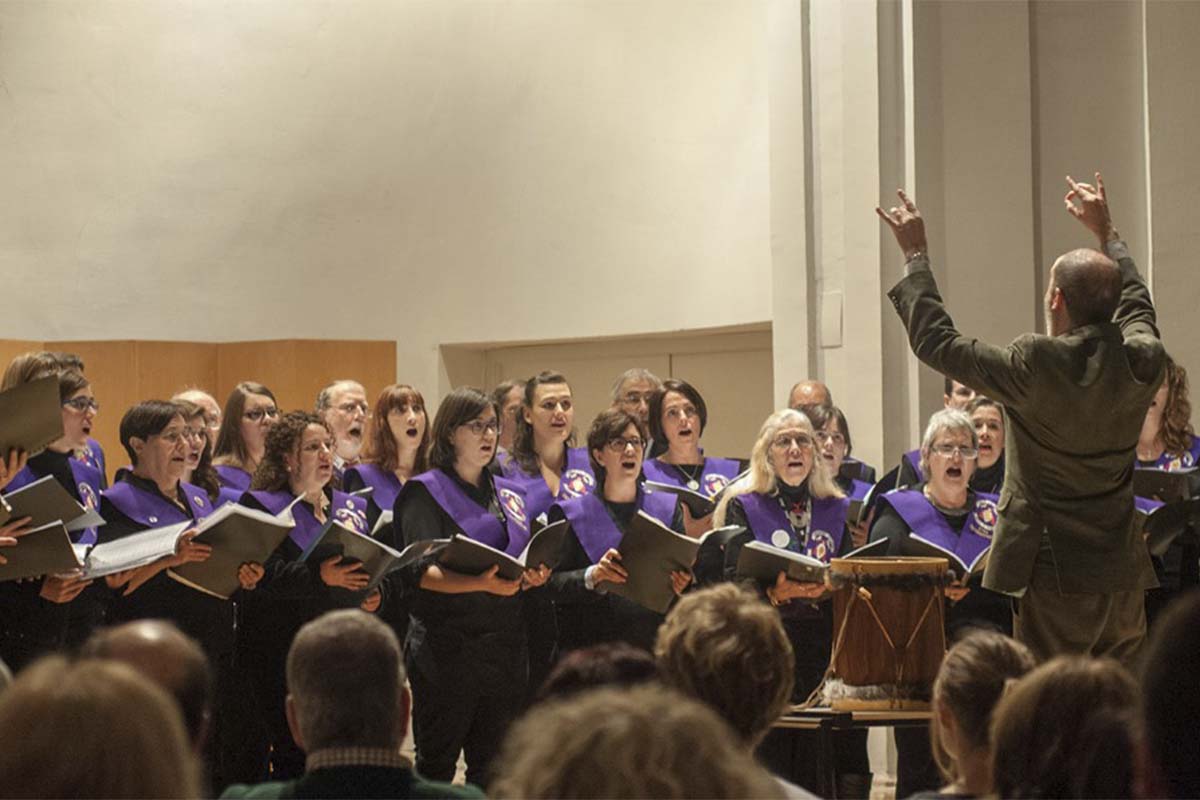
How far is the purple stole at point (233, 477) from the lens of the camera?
596cm

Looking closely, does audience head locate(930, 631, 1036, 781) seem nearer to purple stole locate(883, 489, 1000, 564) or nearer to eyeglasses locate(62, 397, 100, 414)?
purple stole locate(883, 489, 1000, 564)

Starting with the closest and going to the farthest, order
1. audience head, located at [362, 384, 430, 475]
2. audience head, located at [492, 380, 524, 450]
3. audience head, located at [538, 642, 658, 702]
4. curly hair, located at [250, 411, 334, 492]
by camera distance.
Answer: audience head, located at [538, 642, 658, 702] < curly hair, located at [250, 411, 334, 492] < audience head, located at [362, 384, 430, 475] < audience head, located at [492, 380, 524, 450]

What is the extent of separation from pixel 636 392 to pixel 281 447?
70.3 inches

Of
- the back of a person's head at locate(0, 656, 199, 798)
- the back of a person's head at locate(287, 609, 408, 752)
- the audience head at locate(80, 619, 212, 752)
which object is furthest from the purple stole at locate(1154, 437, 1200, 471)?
the back of a person's head at locate(0, 656, 199, 798)

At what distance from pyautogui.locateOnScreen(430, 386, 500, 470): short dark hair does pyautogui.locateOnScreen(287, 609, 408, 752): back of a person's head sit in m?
2.81

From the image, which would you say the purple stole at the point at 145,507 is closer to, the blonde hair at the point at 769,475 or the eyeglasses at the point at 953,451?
the blonde hair at the point at 769,475

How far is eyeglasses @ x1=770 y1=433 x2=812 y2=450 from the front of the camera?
215 inches

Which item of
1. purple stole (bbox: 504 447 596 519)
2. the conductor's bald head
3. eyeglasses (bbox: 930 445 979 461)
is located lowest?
purple stole (bbox: 504 447 596 519)

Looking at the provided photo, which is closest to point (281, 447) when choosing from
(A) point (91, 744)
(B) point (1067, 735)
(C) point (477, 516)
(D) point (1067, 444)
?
(C) point (477, 516)

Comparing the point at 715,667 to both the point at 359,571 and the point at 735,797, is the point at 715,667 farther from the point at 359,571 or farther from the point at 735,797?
the point at 359,571

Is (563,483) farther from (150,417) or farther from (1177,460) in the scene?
(1177,460)

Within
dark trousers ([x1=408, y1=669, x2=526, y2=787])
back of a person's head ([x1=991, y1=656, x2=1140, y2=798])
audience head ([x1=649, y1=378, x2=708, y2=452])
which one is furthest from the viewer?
audience head ([x1=649, y1=378, x2=708, y2=452])

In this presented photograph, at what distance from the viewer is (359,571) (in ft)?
16.2

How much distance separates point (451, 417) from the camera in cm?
530
